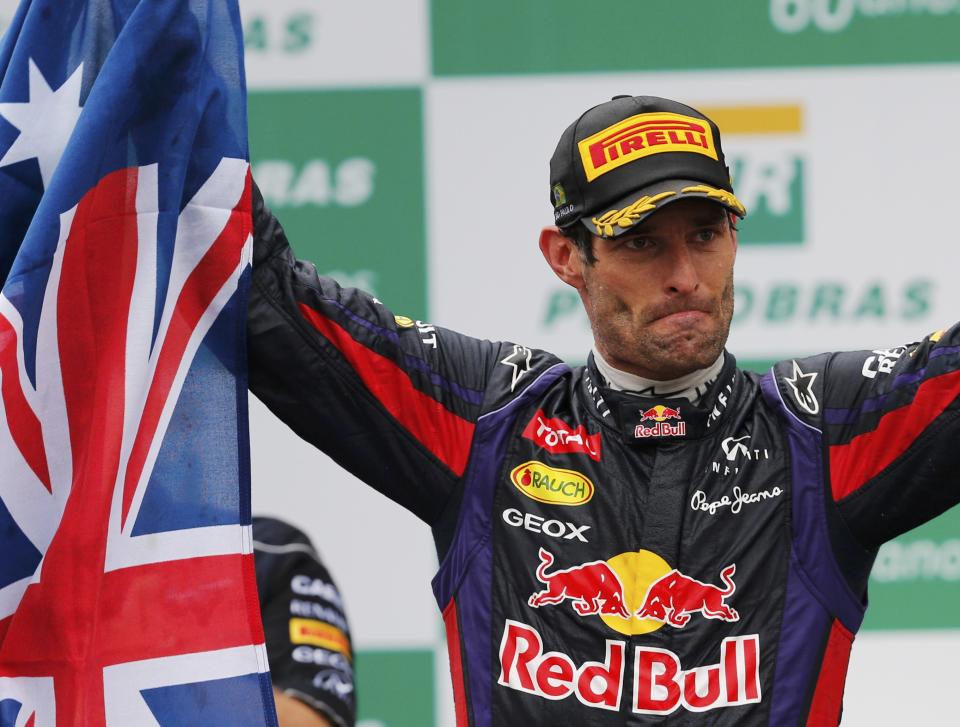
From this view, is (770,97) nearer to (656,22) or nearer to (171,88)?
(656,22)

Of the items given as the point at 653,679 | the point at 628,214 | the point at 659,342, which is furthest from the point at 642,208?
the point at 653,679

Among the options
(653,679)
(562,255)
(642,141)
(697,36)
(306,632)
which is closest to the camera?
(653,679)

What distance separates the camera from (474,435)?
1919 millimetres

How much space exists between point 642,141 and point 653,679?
24.6 inches

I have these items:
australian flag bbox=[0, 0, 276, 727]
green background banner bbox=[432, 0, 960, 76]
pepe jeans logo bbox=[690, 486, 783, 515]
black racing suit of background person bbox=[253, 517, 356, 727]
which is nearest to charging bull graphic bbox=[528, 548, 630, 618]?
pepe jeans logo bbox=[690, 486, 783, 515]

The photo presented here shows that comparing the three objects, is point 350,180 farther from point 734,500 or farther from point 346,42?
point 734,500

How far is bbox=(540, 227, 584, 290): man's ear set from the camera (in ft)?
6.57

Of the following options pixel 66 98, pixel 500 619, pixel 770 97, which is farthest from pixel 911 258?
pixel 66 98

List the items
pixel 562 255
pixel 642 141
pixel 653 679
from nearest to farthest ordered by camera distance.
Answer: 1. pixel 653 679
2. pixel 642 141
3. pixel 562 255

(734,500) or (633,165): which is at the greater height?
(633,165)

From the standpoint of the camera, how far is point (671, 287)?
1.84 m

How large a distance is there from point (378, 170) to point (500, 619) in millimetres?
1581

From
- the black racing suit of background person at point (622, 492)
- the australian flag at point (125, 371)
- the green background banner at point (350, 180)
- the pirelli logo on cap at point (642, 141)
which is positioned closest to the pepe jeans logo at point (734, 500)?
the black racing suit of background person at point (622, 492)

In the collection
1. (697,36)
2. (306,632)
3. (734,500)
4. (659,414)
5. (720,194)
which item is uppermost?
(697,36)
